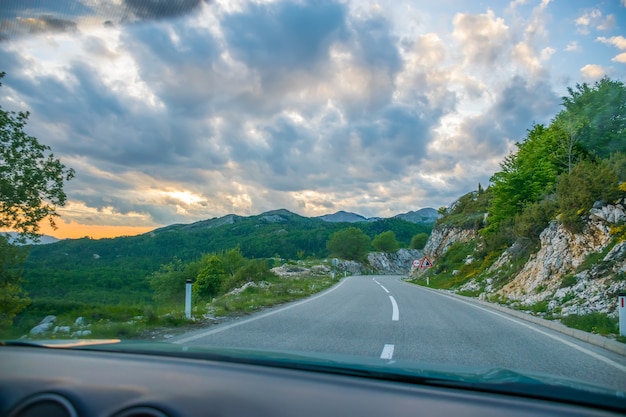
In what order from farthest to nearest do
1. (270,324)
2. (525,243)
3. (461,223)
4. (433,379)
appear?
(461,223) → (525,243) → (270,324) → (433,379)

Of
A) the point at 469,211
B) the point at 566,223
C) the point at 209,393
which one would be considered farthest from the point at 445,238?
the point at 209,393

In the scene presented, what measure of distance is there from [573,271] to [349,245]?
3904 inches

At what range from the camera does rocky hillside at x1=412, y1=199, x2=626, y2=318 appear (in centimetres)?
1264

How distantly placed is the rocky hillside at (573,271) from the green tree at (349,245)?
89865 millimetres

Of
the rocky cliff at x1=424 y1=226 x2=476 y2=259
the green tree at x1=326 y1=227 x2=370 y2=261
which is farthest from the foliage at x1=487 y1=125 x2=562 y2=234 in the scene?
the green tree at x1=326 y1=227 x2=370 y2=261

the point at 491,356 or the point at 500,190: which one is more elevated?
the point at 500,190

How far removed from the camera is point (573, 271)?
52.5 feet

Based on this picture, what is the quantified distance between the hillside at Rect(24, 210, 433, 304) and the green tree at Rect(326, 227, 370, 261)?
38.3 feet

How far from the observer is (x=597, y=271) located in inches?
557

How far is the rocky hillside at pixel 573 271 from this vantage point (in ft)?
41.5

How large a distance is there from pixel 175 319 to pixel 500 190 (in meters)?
28.7

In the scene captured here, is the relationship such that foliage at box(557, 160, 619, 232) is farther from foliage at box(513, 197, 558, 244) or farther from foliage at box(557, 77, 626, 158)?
foliage at box(557, 77, 626, 158)

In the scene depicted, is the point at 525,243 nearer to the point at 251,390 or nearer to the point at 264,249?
the point at 251,390

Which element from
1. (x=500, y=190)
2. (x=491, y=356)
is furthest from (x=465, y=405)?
(x=500, y=190)
